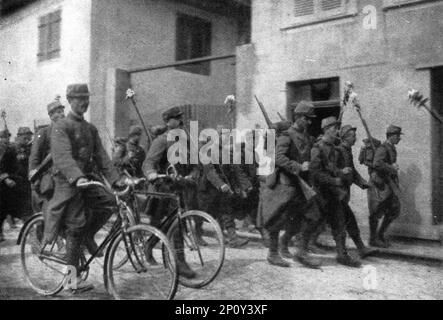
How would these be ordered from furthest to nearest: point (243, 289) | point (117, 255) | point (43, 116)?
1. point (43, 116)
2. point (243, 289)
3. point (117, 255)

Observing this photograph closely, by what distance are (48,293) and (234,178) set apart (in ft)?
12.6

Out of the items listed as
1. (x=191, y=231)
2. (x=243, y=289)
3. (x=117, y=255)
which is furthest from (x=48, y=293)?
(x=243, y=289)

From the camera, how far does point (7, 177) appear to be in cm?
732

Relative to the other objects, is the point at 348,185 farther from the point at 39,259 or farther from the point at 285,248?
the point at 39,259

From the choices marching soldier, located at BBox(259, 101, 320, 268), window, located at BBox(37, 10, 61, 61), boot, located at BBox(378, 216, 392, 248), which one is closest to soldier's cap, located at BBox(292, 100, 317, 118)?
marching soldier, located at BBox(259, 101, 320, 268)

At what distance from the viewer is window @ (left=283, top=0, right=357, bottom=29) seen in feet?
27.3

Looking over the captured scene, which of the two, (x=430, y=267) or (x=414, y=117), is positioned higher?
(x=414, y=117)

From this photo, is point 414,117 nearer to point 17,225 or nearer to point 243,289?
point 243,289

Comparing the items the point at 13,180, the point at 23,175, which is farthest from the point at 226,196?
the point at 23,175

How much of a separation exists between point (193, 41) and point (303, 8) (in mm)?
5129

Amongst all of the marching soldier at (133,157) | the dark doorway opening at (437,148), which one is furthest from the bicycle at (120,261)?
the dark doorway opening at (437,148)

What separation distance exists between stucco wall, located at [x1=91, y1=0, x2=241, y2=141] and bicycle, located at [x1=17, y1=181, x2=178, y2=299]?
23.4 ft

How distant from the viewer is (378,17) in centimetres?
792

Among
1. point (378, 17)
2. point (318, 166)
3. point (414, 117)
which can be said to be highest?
point (378, 17)
